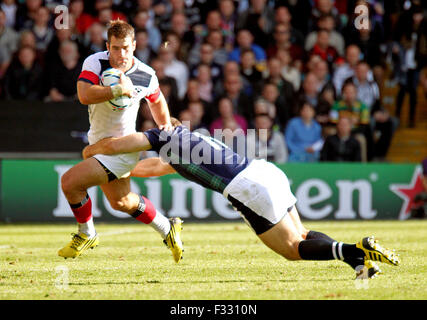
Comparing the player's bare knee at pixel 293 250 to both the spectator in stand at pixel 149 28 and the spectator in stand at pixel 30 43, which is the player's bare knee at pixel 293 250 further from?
the spectator in stand at pixel 149 28

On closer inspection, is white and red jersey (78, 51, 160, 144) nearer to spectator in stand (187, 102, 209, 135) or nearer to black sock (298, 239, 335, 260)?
black sock (298, 239, 335, 260)

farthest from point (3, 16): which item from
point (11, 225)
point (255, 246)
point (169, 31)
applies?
point (255, 246)

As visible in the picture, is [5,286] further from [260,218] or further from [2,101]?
[2,101]

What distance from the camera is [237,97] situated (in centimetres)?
1480

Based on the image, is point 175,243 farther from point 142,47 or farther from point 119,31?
point 142,47

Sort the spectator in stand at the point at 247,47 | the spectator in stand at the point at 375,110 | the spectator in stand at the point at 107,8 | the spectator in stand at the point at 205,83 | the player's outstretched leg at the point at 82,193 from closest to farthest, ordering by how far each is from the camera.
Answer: the player's outstretched leg at the point at 82,193 < the spectator in stand at the point at 205,83 < the spectator in stand at the point at 107,8 < the spectator in stand at the point at 375,110 < the spectator in stand at the point at 247,47

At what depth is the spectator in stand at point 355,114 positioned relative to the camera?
585 inches

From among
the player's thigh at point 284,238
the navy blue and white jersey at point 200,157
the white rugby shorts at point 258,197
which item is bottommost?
the player's thigh at point 284,238

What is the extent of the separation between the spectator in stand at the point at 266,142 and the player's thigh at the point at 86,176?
6802 millimetres

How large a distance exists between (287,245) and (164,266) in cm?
182

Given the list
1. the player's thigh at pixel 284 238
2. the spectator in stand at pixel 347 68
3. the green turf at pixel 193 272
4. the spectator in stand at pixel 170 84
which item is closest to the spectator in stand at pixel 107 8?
the spectator in stand at pixel 170 84

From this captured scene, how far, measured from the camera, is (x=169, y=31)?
15.4m

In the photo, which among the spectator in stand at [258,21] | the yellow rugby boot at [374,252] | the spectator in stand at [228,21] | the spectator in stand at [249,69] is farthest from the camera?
the spectator in stand at [258,21]

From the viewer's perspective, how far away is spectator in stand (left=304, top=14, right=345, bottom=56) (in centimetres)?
1628
